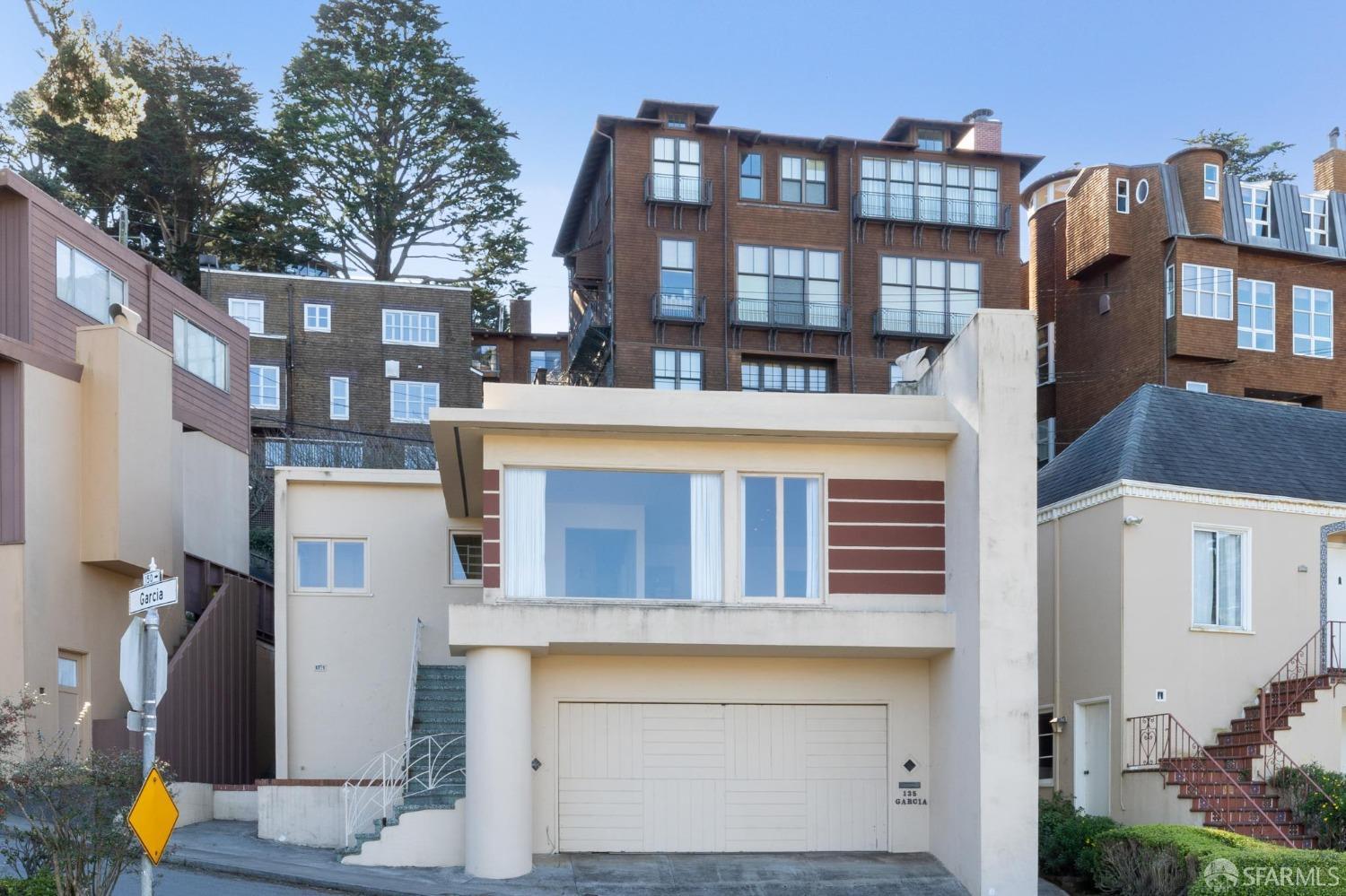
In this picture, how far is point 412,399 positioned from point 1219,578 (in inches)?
1125

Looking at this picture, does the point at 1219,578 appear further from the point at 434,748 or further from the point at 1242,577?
the point at 434,748

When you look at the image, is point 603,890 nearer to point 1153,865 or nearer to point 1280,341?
point 1153,865

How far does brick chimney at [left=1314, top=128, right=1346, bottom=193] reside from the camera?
41.4 meters

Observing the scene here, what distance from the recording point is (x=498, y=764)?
57.8 ft

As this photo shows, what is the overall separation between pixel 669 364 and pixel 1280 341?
52.7ft

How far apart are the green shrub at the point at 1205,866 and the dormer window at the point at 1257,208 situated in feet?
84.0

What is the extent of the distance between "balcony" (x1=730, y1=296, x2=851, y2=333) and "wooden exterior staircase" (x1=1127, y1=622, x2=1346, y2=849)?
1988 cm

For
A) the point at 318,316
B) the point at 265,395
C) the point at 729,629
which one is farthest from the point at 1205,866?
the point at 318,316

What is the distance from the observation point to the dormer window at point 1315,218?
40.0 metres

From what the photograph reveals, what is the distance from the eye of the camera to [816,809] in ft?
62.8

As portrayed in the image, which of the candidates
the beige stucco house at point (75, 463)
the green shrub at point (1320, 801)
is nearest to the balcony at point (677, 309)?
the beige stucco house at point (75, 463)

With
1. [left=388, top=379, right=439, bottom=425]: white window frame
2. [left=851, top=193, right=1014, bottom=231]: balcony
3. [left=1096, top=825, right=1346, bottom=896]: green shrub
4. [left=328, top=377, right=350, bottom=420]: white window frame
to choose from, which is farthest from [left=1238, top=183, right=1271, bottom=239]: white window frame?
[left=328, top=377, right=350, bottom=420]: white window frame

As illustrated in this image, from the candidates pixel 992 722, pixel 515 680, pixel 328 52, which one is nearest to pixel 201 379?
pixel 515 680

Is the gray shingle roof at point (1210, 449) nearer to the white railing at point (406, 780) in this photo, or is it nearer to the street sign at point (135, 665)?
the white railing at point (406, 780)
